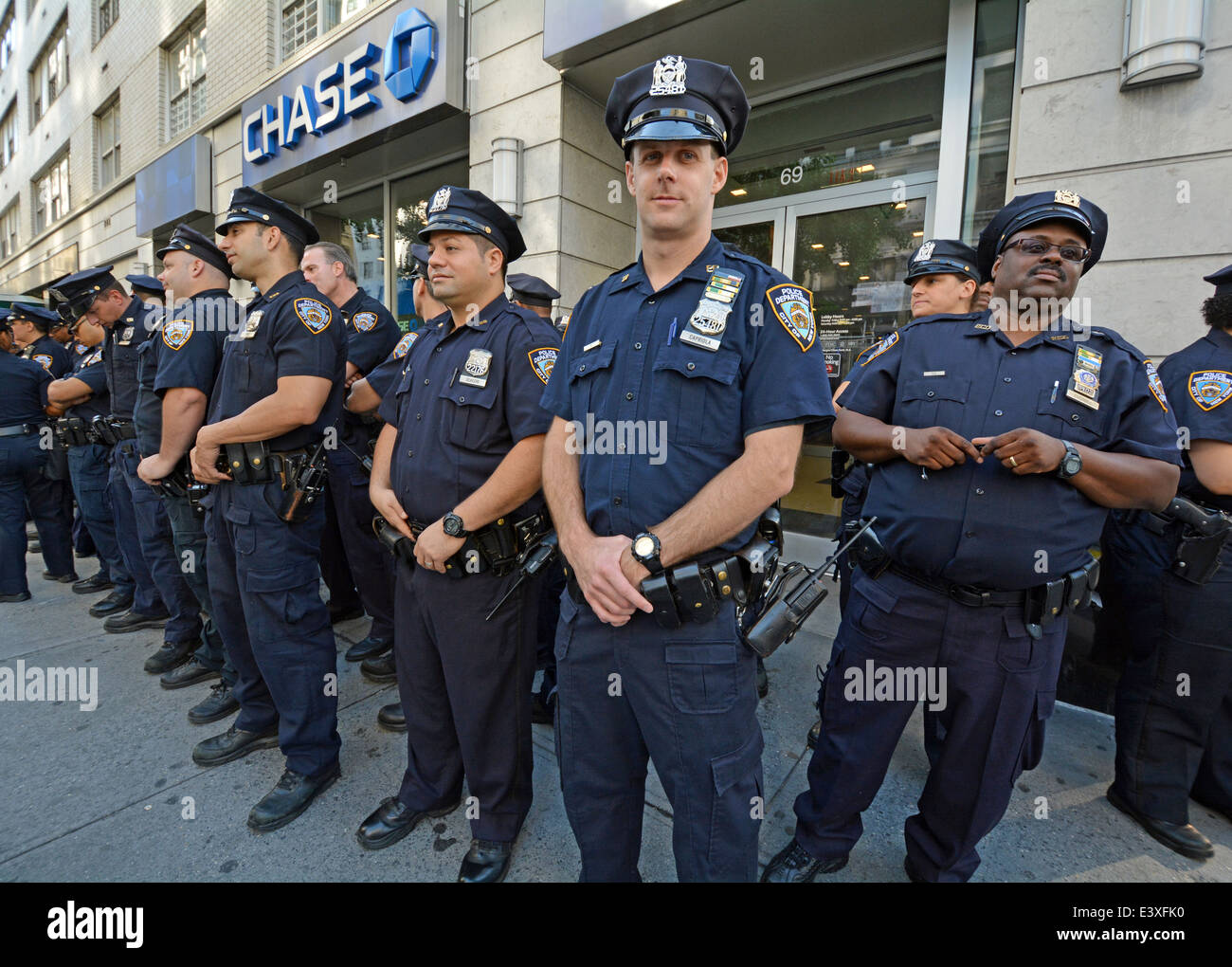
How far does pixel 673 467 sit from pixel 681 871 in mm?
1006

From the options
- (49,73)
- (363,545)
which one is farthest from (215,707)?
(49,73)

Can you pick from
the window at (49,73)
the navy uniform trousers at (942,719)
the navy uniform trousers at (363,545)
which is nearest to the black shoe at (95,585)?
the navy uniform trousers at (363,545)

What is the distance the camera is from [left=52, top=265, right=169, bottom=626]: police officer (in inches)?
135

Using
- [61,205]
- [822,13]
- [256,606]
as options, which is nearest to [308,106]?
[822,13]

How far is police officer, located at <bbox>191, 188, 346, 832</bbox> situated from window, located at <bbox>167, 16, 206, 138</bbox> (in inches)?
389

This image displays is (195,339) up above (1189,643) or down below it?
above

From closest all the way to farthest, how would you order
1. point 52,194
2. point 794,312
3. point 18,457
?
point 794,312 → point 18,457 → point 52,194

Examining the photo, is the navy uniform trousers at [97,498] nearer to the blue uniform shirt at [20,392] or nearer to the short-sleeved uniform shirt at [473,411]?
the blue uniform shirt at [20,392]

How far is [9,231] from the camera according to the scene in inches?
768

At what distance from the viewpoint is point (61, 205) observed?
49.5 feet

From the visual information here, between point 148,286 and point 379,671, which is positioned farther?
point 148,286

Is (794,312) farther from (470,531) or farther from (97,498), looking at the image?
(97,498)

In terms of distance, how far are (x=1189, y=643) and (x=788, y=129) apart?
497 centimetres

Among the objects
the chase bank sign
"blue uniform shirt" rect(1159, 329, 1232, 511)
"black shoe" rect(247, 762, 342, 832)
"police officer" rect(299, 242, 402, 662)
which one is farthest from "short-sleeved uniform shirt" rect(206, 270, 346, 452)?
the chase bank sign
